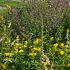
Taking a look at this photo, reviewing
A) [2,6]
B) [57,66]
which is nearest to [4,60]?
[57,66]

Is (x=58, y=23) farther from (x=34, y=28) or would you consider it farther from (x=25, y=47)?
(x=25, y=47)

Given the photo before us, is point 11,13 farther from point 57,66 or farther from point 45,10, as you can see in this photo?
point 57,66

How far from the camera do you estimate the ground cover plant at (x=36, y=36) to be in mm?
5176

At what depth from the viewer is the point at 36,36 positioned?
6469 mm

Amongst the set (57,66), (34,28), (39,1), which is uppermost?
(39,1)

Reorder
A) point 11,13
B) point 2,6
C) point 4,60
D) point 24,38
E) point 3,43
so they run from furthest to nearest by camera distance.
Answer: point 2,6 < point 11,13 < point 24,38 < point 3,43 < point 4,60

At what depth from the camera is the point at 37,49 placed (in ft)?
17.2

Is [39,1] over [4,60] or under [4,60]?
over

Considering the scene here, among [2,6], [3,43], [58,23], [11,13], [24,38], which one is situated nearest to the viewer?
[3,43]

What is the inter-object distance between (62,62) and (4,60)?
0.99 meters

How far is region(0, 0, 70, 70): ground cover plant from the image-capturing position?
518cm

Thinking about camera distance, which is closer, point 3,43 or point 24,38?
point 3,43

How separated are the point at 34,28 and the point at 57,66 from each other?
4.58ft

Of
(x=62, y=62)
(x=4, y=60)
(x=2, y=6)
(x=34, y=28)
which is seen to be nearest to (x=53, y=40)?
(x=34, y=28)
